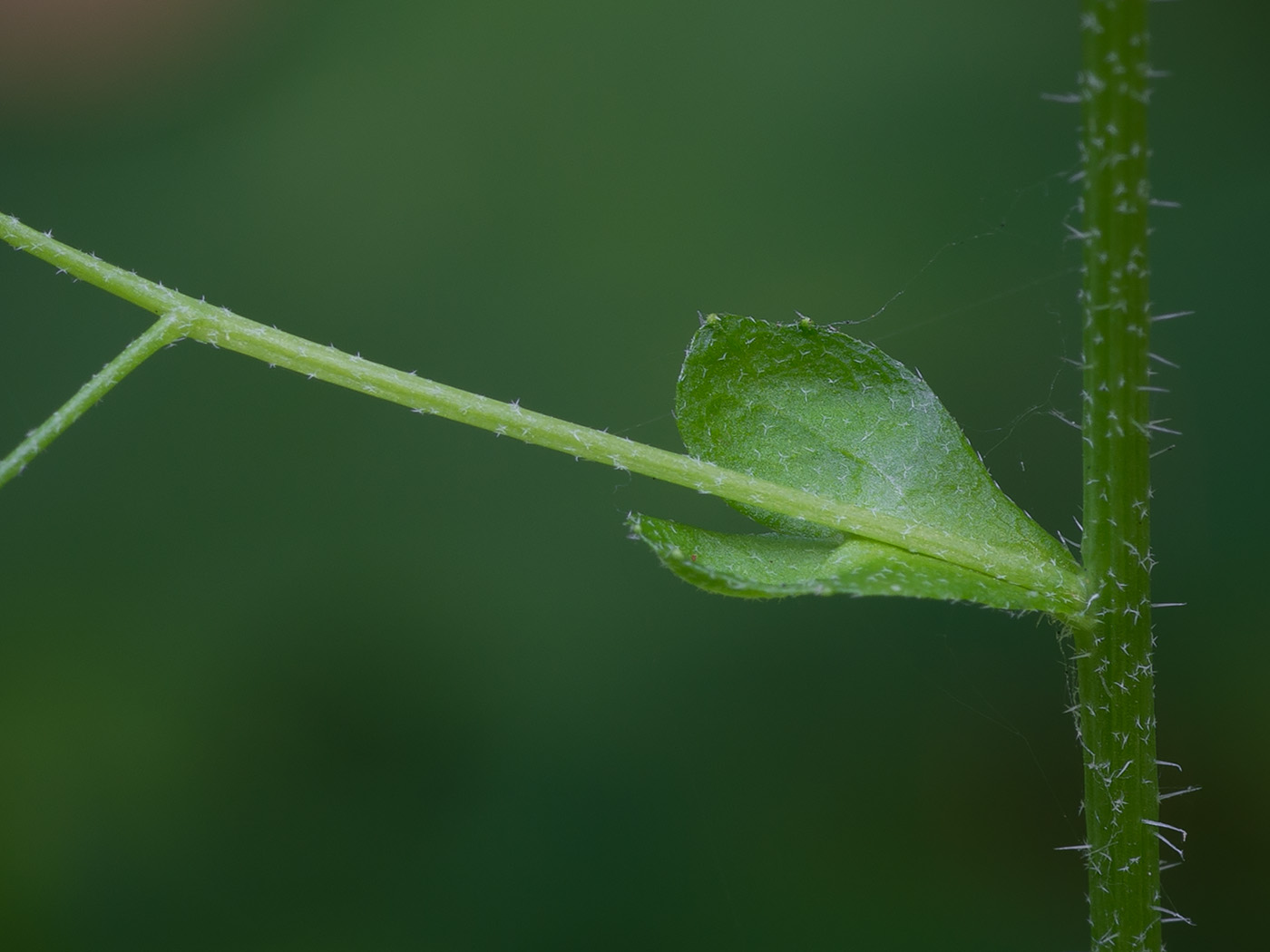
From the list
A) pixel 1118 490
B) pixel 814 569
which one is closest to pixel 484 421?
pixel 814 569

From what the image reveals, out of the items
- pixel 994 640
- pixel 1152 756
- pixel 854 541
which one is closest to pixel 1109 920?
pixel 1152 756

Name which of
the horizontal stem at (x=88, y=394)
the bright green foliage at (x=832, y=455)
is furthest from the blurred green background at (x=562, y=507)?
the horizontal stem at (x=88, y=394)

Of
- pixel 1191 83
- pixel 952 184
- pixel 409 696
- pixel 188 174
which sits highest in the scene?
pixel 1191 83

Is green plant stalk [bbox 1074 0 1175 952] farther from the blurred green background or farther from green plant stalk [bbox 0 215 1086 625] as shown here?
the blurred green background

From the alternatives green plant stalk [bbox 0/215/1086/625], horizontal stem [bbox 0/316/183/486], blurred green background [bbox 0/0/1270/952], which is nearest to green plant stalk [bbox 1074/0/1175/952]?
green plant stalk [bbox 0/215/1086/625]

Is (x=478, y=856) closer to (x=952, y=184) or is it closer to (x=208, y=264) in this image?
(x=208, y=264)

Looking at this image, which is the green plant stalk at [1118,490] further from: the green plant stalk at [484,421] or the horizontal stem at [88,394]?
the horizontal stem at [88,394]
